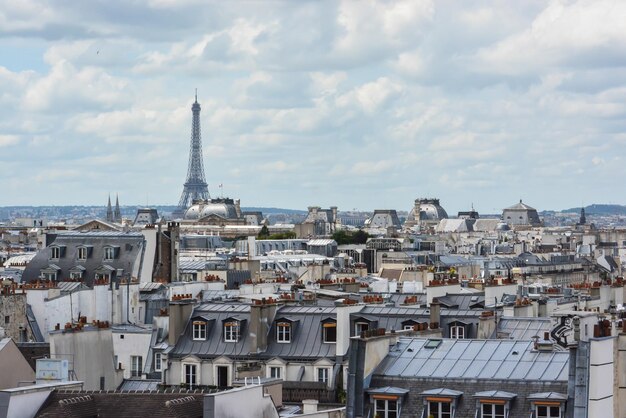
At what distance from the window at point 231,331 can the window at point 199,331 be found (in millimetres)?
559

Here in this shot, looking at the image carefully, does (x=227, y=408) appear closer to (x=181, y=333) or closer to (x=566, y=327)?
(x=566, y=327)

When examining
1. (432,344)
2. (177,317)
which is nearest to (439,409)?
(432,344)

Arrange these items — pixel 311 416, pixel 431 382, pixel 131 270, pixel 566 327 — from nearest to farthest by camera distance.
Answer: pixel 311 416 < pixel 431 382 < pixel 566 327 < pixel 131 270

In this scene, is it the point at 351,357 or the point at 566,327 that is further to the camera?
the point at 566,327

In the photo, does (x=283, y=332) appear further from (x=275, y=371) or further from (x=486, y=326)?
(x=486, y=326)

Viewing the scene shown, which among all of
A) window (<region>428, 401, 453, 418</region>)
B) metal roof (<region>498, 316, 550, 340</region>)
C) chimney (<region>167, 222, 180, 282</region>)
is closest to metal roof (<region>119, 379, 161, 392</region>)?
metal roof (<region>498, 316, 550, 340</region>)

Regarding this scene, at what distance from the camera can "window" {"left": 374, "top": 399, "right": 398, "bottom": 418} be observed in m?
29.9

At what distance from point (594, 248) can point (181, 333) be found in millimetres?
130398

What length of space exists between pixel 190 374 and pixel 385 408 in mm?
11273

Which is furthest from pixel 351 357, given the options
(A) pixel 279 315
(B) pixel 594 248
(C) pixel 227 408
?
(B) pixel 594 248

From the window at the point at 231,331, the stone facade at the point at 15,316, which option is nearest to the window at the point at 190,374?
the window at the point at 231,331

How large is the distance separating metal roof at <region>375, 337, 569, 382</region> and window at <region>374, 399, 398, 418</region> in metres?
0.58

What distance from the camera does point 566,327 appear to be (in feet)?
111

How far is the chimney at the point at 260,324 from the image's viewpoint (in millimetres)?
40406
